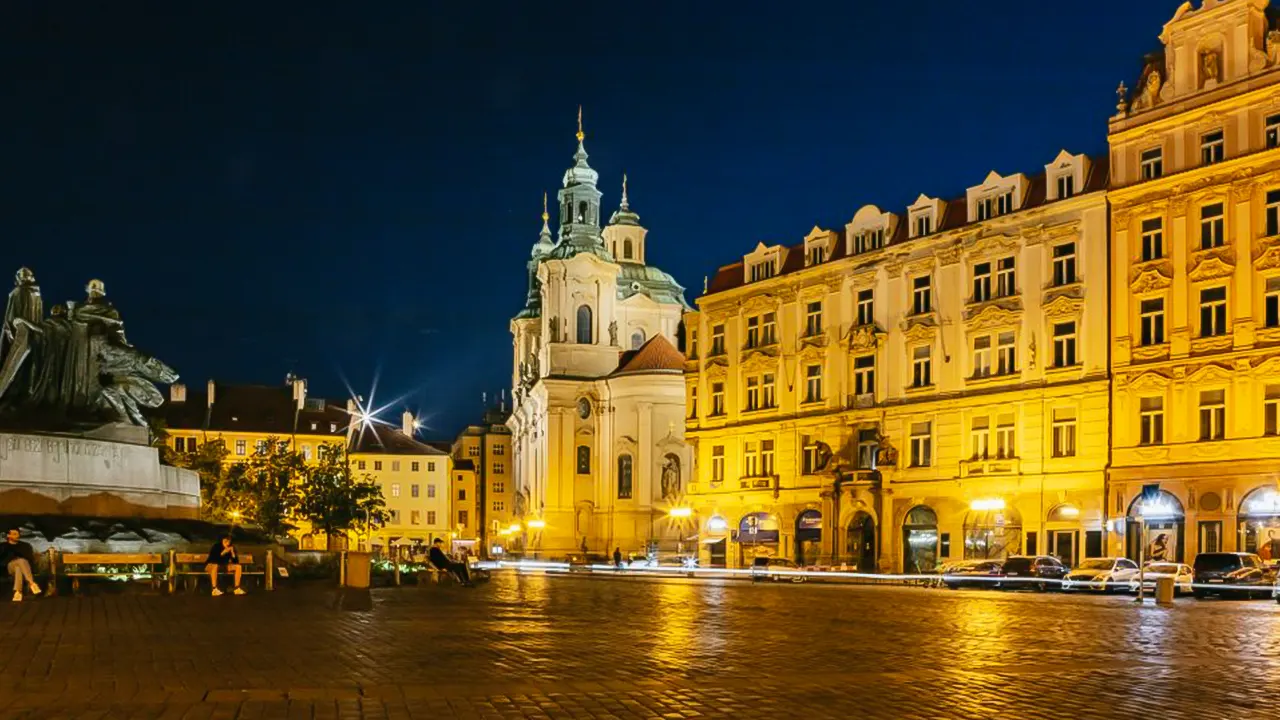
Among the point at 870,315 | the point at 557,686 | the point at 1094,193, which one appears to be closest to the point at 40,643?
the point at 557,686

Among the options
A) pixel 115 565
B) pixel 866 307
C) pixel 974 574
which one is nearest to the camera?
pixel 115 565

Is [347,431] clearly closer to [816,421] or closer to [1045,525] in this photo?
[816,421]

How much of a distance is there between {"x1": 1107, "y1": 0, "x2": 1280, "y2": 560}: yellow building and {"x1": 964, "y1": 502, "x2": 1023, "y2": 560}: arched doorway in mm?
4646

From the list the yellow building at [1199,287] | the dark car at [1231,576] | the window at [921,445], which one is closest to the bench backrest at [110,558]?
the dark car at [1231,576]

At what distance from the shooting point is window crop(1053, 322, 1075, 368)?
52844 millimetres

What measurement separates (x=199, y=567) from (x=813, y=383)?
3736cm

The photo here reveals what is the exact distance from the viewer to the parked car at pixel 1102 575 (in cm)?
4262

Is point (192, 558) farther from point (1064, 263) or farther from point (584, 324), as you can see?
point (584, 324)

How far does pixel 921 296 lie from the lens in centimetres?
5928

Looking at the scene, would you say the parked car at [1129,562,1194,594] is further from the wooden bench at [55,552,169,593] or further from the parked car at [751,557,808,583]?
the wooden bench at [55,552,169,593]

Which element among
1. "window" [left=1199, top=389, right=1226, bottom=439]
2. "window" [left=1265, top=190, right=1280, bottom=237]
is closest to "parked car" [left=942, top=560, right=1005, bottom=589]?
"window" [left=1199, top=389, right=1226, bottom=439]

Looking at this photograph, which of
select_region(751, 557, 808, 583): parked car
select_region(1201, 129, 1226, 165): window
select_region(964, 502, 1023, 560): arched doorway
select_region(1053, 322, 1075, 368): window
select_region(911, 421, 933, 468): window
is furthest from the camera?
select_region(911, 421, 933, 468): window

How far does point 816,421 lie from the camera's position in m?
63.5

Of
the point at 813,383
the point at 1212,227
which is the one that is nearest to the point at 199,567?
the point at 1212,227
